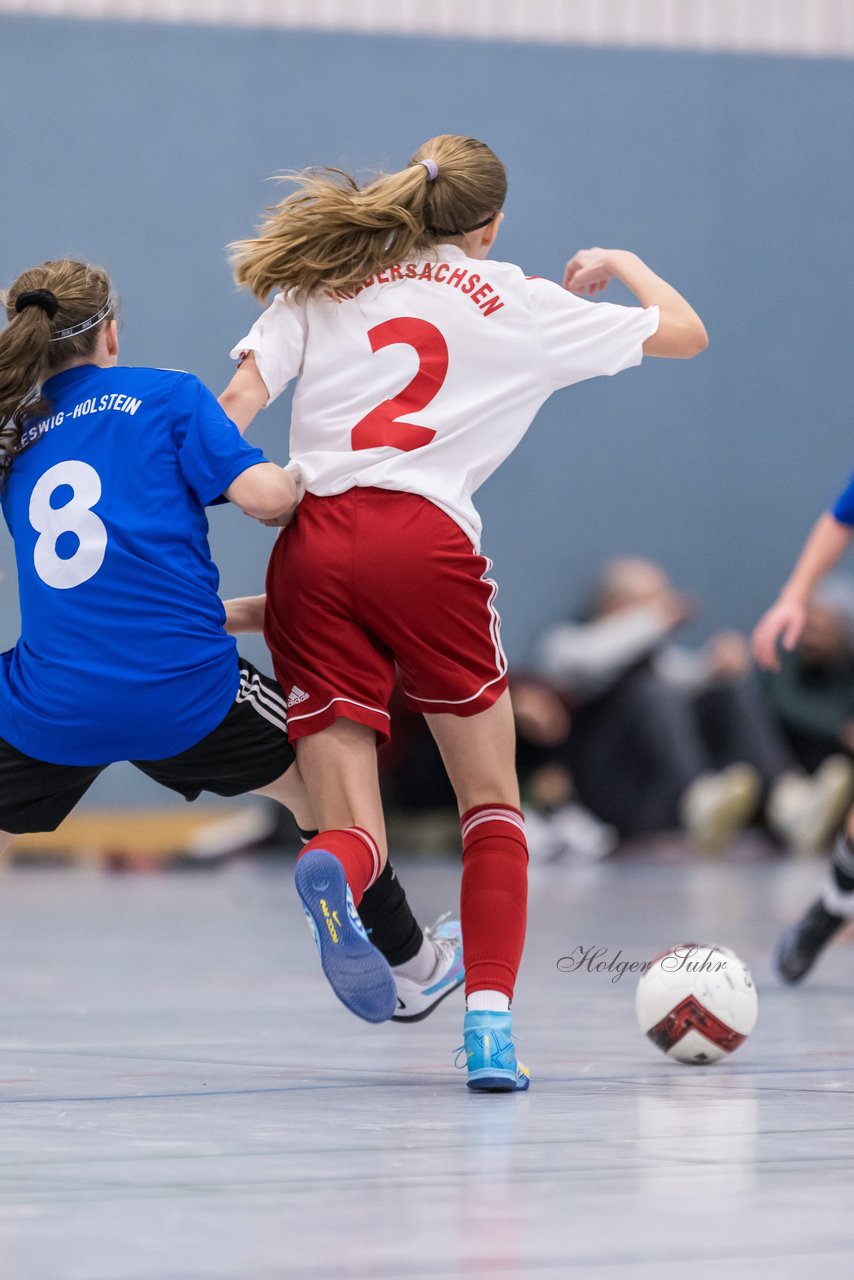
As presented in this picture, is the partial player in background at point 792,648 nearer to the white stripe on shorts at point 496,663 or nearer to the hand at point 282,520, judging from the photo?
the white stripe on shorts at point 496,663

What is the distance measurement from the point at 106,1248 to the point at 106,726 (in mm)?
1277

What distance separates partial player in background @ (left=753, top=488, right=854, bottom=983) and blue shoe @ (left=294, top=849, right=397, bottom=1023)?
1.67 meters

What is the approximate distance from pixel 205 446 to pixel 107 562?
0.25 meters

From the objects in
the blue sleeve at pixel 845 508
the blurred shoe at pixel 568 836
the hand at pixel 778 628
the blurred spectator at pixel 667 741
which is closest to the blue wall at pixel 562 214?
the blurred spectator at pixel 667 741

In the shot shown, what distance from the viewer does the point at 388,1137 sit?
2586 millimetres

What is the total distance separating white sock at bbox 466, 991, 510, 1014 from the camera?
10.2 ft

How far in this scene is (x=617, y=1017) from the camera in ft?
13.8

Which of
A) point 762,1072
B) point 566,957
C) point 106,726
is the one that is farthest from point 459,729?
point 566,957

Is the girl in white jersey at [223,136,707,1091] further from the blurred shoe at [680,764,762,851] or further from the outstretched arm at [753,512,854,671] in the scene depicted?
the blurred shoe at [680,764,762,851]

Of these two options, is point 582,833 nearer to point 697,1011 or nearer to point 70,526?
point 697,1011

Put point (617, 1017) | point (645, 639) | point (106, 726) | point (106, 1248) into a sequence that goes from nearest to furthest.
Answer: point (106, 1248) < point (106, 726) < point (617, 1017) < point (645, 639)

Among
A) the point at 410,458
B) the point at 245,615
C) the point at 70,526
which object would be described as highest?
the point at 410,458

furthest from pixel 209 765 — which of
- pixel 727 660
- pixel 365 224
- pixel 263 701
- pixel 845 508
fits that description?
pixel 727 660

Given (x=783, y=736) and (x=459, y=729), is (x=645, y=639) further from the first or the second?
(x=459, y=729)
